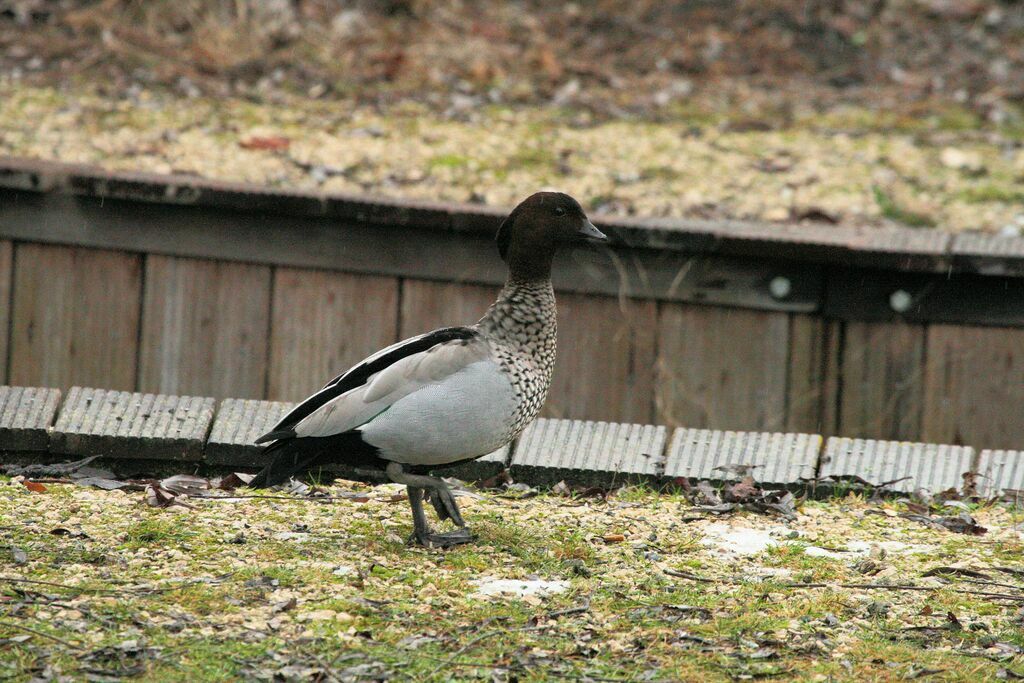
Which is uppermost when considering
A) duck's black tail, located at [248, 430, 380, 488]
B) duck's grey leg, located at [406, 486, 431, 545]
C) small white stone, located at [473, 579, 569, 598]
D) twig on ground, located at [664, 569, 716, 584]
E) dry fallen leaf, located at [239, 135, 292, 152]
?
dry fallen leaf, located at [239, 135, 292, 152]

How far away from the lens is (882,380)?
24.7 feet

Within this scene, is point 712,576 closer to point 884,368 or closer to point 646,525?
point 646,525

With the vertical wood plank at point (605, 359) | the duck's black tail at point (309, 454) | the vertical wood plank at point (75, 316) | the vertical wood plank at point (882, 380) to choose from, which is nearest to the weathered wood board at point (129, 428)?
the duck's black tail at point (309, 454)

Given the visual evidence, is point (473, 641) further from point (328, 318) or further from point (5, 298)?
point (5, 298)

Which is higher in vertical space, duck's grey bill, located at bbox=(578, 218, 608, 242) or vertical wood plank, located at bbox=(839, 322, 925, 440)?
duck's grey bill, located at bbox=(578, 218, 608, 242)

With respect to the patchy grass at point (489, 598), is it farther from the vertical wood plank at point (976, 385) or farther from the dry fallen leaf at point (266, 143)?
the dry fallen leaf at point (266, 143)

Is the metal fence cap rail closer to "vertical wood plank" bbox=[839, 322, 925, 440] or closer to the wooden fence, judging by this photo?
the wooden fence

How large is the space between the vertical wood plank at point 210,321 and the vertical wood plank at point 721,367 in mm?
2239

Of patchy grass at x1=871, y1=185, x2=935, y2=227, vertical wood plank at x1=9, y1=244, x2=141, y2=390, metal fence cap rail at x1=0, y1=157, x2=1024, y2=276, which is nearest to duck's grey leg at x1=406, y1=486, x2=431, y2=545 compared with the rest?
metal fence cap rail at x1=0, y1=157, x2=1024, y2=276

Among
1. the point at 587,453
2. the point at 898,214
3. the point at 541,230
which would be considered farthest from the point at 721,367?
the point at 541,230

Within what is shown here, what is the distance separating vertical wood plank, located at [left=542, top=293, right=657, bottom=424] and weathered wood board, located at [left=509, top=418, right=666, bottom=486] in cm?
197

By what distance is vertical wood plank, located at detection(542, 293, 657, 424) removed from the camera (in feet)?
25.1

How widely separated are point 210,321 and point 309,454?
335 cm

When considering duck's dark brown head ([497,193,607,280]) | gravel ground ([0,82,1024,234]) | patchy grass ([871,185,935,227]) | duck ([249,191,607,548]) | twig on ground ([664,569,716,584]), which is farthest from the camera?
gravel ground ([0,82,1024,234])
